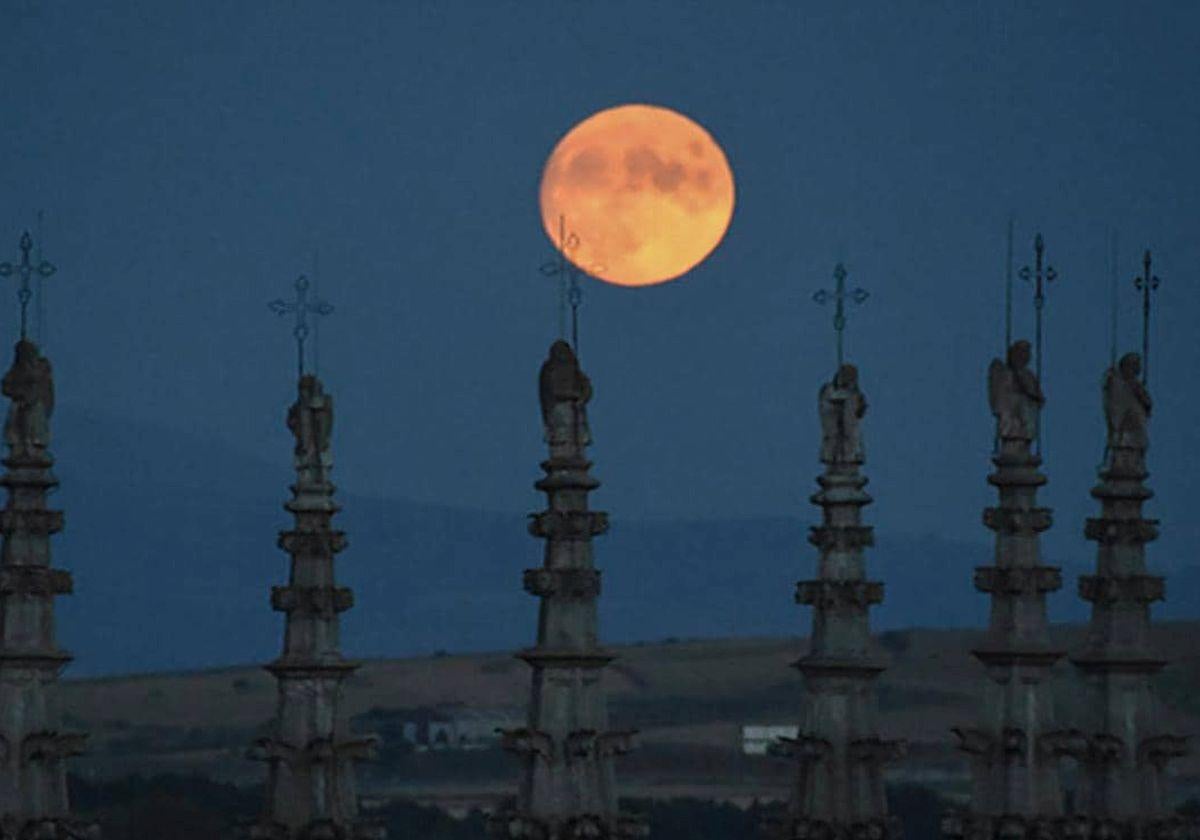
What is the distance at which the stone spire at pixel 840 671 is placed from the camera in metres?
105

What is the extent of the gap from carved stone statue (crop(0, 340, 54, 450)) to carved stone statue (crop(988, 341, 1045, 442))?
18299 millimetres

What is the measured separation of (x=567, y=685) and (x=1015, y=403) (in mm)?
10411

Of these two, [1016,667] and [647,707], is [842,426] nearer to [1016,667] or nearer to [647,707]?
[1016,667]

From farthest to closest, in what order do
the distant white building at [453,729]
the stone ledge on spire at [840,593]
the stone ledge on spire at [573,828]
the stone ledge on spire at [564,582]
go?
1. the distant white building at [453,729]
2. the stone ledge on spire at [840,593]
3. the stone ledge on spire at [564,582]
4. the stone ledge on spire at [573,828]

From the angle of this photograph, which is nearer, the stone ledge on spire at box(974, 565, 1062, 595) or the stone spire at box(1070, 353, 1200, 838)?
the stone ledge on spire at box(974, 565, 1062, 595)

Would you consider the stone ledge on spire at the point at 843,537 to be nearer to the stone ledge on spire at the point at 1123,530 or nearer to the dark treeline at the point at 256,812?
the stone ledge on spire at the point at 1123,530

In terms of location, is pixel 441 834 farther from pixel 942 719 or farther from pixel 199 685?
pixel 199 685

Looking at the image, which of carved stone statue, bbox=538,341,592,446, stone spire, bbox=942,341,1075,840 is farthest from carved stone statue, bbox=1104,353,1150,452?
carved stone statue, bbox=538,341,592,446

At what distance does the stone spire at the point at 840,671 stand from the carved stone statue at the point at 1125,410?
5.50 metres

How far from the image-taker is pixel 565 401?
10712cm

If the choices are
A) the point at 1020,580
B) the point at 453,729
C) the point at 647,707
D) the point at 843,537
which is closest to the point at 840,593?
the point at 843,537

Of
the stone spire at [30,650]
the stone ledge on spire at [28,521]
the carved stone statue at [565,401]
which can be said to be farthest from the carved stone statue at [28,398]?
the carved stone statue at [565,401]

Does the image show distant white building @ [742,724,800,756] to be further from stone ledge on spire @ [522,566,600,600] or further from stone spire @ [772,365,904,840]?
stone ledge on spire @ [522,566,600,600]

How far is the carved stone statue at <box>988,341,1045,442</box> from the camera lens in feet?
356
